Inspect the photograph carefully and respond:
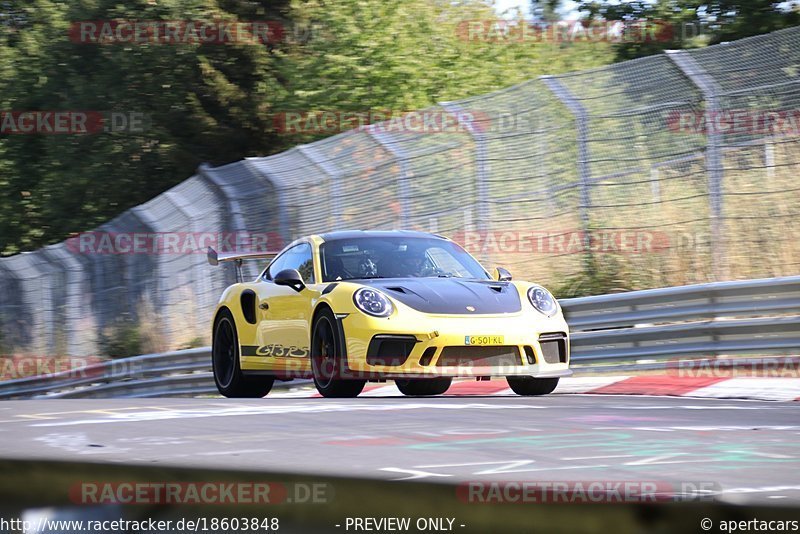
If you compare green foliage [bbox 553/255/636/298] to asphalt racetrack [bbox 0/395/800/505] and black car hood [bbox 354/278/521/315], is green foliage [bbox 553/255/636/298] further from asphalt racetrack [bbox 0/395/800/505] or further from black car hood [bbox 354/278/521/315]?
asphalt racetrack [bbox 0/395/800/505]

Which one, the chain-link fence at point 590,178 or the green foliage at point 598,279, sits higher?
the chain-link fence at point 590,178

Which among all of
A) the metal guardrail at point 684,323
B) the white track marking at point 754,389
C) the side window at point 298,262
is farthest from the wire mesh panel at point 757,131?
the side window at point 298,262

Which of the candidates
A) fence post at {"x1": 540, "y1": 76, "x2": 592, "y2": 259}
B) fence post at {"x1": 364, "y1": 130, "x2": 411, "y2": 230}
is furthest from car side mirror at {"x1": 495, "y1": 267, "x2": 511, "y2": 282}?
fence post at {"x1": 364, "y1": 130, "x2": 411, "y2": 230}

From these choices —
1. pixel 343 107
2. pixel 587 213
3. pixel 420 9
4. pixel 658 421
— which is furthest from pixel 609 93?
pixel 420 9

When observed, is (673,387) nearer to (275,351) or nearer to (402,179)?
(275,351)

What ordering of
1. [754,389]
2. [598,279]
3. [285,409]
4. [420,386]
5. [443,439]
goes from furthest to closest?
[598,279], [420,386], [754,389], [285,409], [443,439]

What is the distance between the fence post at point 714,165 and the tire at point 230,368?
403 cm

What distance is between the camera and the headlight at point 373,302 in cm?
858

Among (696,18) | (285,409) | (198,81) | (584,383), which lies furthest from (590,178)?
(198,81)

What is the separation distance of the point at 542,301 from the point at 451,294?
68 centimetres

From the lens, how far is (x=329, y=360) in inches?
A: 349

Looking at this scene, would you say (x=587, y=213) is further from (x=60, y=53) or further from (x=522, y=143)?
(x=60, y=53)

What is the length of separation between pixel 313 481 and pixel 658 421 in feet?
11.9

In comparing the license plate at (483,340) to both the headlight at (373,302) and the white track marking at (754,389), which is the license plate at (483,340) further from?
the white track marking at (754,389)
